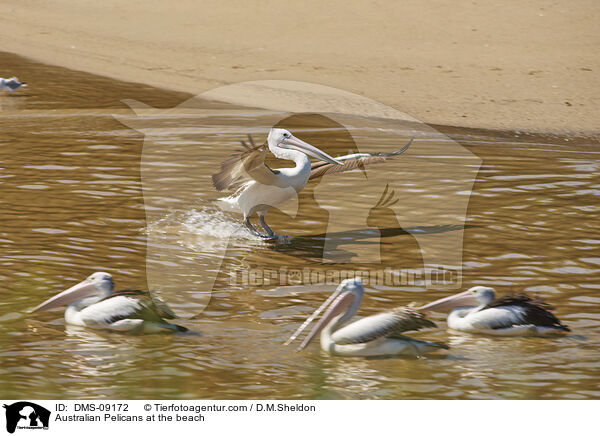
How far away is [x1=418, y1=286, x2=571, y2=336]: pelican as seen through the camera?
5.99m

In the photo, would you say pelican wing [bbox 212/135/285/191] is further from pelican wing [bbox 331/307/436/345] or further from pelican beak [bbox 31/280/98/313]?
→ pelican wing [bbox 331/307/436/345]

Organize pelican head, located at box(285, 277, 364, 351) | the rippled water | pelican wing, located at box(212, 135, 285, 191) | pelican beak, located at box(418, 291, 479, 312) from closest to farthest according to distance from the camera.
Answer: the rippled water
pelican head, located at box(285, 277, 364, 351)
pelican beak, located at box(418, 291, 479, 312)
pelican wing, located at box(212, 135, 285, 191)

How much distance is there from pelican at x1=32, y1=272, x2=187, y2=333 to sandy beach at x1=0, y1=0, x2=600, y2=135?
10.2 m

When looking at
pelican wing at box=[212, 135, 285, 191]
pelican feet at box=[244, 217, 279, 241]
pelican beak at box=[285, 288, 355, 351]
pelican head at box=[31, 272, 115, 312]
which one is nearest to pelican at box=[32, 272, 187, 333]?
pelican head at box=[31, 272, 115, 312]

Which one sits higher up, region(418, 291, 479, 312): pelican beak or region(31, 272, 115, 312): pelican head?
region(31, 272, 115, 312): pelican head

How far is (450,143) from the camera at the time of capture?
13.4 meters

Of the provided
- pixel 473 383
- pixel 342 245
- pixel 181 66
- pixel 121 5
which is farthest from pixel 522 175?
pixel 121 5

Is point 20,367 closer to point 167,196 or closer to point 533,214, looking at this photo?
point 167,196

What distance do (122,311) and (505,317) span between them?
2241mm

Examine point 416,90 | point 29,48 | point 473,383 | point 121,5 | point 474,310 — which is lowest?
point 473,383

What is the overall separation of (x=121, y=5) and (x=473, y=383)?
23.5 m

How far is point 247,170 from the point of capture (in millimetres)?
7547

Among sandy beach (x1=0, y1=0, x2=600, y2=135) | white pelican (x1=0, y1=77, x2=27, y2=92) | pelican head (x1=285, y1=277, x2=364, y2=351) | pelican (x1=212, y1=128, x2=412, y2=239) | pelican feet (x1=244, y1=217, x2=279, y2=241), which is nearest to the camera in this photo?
pelican head (x1=285, y1=277, x2=364, y2=351)

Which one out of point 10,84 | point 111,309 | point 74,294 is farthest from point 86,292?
point 10,84
